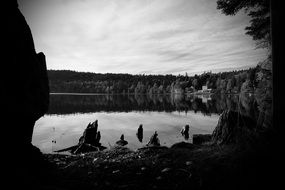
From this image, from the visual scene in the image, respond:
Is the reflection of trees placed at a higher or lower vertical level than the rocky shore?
lower

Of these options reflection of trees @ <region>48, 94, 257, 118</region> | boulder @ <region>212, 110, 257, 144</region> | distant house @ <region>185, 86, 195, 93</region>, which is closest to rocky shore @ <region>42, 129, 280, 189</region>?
boulder @ <region>212, 110, 257, 144</region>

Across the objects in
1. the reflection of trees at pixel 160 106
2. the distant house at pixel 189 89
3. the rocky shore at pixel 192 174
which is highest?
the distant house at pixel 189 89

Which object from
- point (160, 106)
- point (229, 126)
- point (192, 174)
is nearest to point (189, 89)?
point (160, 106)

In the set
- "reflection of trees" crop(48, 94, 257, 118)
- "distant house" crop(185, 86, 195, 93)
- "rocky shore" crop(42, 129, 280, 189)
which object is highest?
"distant house" crop(185, 86, 195, 93)

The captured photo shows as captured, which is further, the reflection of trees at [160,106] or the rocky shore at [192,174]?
the reflection of trees at [160,106]

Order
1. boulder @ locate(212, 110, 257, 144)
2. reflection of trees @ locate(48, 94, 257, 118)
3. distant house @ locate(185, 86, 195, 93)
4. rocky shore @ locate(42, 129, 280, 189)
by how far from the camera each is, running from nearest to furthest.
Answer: rocky shore @ locate(42, 129, 280, 189)
boulder @ locate(212, 110, 257, 144)
reflection of trees @ locate(48, 94, 257, 118)
distant house @ locate(185, 86, 195, 93)

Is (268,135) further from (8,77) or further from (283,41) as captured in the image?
(8,77)

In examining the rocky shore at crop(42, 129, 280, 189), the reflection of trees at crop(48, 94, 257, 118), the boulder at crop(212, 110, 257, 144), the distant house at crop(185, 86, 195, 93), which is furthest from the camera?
the distant house at crop(185, 86, 195, 93)

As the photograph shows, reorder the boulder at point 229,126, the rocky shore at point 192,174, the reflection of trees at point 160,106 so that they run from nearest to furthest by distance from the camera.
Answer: the rocky shore at point 192,174 < the boulder at point 229,126 < the reflection of trees at point 160,106

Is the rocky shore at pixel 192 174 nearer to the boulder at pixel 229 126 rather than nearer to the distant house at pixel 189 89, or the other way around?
the boulder at pixel 229 126

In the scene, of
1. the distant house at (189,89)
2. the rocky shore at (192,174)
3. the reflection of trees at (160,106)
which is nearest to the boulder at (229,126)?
the rocky shore at (192,174)

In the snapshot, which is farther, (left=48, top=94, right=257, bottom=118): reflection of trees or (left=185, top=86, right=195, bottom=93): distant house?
(left=185, top=86, right=195, bottom=93): distant house

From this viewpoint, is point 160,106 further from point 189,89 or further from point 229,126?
point 189,89

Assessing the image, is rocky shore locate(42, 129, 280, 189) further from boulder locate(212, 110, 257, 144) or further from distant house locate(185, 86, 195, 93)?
distant house locate(185, 86, 195, 93)
